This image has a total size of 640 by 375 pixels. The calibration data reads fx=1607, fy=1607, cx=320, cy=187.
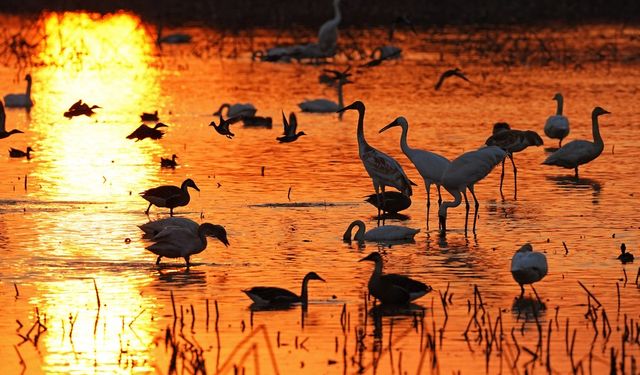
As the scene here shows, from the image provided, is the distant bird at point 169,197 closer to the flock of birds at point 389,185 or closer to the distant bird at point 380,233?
the flock of birds at point 389,185

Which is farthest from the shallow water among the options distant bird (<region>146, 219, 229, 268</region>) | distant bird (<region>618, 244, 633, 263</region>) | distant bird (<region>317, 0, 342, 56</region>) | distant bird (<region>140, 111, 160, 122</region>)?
distant bird (<region>317, 0, 342, 56</region>)

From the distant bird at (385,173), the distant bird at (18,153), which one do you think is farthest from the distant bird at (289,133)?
the distant bird at (18,153)

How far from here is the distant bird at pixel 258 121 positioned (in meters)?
24.6

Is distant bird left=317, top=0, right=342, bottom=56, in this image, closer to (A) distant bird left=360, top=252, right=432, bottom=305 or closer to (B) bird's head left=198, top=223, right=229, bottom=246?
(B) bird's head left=198, top=223, right=229, bottom=246

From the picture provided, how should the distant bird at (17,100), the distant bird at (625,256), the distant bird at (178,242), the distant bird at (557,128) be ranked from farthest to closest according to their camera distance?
the distant bird at (17,100)
the distant bird at (557,128)
the distant bird at (625,256)
the distant bird at (178,242)

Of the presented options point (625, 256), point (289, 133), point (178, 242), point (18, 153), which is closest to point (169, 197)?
point (178, 242)

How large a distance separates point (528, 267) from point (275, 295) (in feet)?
6.49

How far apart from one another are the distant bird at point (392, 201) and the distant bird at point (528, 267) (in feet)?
13.9

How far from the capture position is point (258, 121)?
81.1ft

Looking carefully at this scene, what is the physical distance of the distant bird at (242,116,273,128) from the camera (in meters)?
24.6

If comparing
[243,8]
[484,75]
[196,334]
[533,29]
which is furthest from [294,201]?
[243,8]

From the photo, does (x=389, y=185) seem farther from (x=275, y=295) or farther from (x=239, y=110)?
(x=239, y=110)

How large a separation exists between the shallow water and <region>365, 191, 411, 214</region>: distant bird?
22 centimetres

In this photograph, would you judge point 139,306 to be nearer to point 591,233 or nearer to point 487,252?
point 487,252
